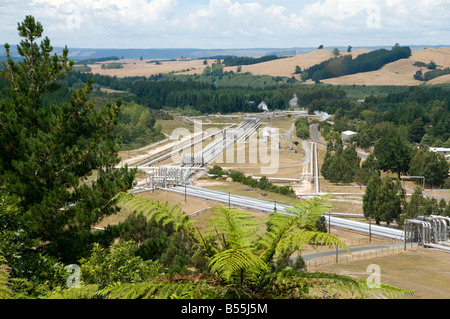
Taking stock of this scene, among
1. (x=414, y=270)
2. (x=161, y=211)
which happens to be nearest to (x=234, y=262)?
(x=161, y=211)

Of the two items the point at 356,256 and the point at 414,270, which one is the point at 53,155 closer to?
the point at 414,270

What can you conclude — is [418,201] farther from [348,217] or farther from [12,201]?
[12,201]

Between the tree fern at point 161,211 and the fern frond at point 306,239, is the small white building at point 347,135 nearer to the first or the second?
the tree fern at point 161,211

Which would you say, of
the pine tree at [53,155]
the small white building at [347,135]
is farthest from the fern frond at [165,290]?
the small white building at [347,135]

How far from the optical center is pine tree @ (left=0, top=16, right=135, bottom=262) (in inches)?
683

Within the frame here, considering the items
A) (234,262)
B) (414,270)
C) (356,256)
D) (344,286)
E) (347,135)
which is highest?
(234,262)

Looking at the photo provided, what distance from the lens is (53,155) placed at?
18.0 meters

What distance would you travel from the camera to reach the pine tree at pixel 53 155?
17.3 meters

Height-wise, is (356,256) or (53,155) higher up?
(53,155)

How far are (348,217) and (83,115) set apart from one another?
50.0 metres

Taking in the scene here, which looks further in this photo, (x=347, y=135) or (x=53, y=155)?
(x=347, y=135)

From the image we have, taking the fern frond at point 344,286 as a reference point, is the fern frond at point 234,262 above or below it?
above

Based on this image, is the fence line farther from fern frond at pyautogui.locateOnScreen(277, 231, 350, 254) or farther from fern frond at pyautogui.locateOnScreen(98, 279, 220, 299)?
fern frond at pyautogui.locateOnScreen(98, 279, 220, 299)

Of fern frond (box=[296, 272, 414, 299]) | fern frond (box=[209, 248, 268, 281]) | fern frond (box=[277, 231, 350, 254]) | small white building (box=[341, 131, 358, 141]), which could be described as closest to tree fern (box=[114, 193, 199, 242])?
fern frond (box=[209, 248, 268, 281])
